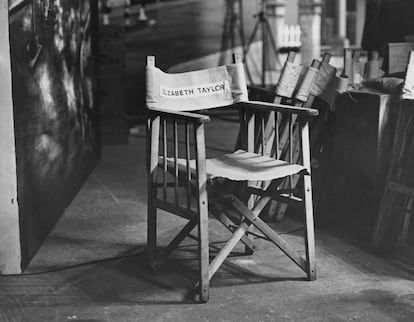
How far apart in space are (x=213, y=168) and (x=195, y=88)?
1.66ft

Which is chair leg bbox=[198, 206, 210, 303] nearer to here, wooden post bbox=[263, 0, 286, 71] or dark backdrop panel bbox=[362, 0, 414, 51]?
dark backdrop panel bbox=[362, 0, 414, 51]

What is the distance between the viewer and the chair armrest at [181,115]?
2.76 metres

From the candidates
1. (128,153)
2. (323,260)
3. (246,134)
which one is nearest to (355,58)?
(246,134)

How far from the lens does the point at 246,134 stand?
3.56 meters

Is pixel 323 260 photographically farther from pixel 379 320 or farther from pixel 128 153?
pixel 128 153

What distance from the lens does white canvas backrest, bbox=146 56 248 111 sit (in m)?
3.19

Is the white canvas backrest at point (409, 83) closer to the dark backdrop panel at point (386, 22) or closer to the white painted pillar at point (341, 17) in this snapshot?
the dark backdrop panel at point (386, 22)

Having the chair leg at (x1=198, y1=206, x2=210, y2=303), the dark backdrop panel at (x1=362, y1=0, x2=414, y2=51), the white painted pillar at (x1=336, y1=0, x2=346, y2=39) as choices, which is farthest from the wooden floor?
the white painted pillar at (x1=336, y1=0, x2=346, y2=39)

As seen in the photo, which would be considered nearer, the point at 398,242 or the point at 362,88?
the point at 398,242

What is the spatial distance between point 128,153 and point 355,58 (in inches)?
122

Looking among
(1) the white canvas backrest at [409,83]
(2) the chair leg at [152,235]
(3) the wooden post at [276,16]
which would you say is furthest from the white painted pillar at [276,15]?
(2) the chair leg at [152,235]

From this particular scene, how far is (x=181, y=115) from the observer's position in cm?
287

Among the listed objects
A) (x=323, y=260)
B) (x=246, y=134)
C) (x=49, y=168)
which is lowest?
(x=323, y=260)

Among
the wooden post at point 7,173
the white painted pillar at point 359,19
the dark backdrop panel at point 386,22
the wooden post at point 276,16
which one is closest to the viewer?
the wooden post at point 7,173
